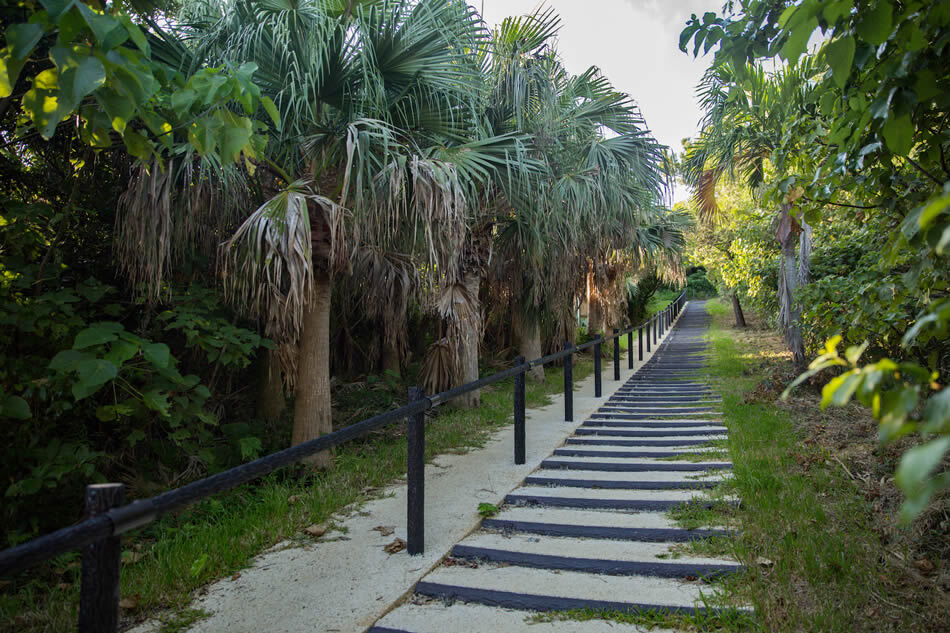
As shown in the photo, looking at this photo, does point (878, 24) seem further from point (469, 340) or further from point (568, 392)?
point (469, 340)

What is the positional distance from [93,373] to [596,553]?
3.17 metres

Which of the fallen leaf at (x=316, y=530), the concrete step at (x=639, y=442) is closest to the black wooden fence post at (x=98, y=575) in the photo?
the fallen leaf at (x=316, y=530)

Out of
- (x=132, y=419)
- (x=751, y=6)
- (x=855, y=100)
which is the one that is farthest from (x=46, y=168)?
(x=855, y=100)

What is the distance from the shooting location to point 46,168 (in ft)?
18.1

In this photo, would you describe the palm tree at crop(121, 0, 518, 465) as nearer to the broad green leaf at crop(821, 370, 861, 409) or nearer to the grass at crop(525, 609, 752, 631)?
the grass at crop(525, 609, 752, 631)

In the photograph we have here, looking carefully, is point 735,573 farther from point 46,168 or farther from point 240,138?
point 46,168

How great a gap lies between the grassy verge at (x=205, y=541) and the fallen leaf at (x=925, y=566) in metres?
3.47

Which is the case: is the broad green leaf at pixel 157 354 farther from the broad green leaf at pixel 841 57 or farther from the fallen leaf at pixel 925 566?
the fallen leaf at pixel 925 566

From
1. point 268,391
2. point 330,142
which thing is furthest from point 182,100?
point 268,391

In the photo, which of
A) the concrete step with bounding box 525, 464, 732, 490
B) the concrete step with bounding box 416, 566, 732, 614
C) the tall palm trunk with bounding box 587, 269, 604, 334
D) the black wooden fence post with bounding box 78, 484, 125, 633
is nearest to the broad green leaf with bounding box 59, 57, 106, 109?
the black wooden fence post with bounding box 78, 484, 125, 633

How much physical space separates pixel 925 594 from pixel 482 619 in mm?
2076

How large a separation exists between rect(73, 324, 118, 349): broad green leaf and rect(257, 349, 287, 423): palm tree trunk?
4.12 m

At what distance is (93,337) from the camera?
3.52 m

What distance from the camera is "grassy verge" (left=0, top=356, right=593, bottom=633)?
3189mm
